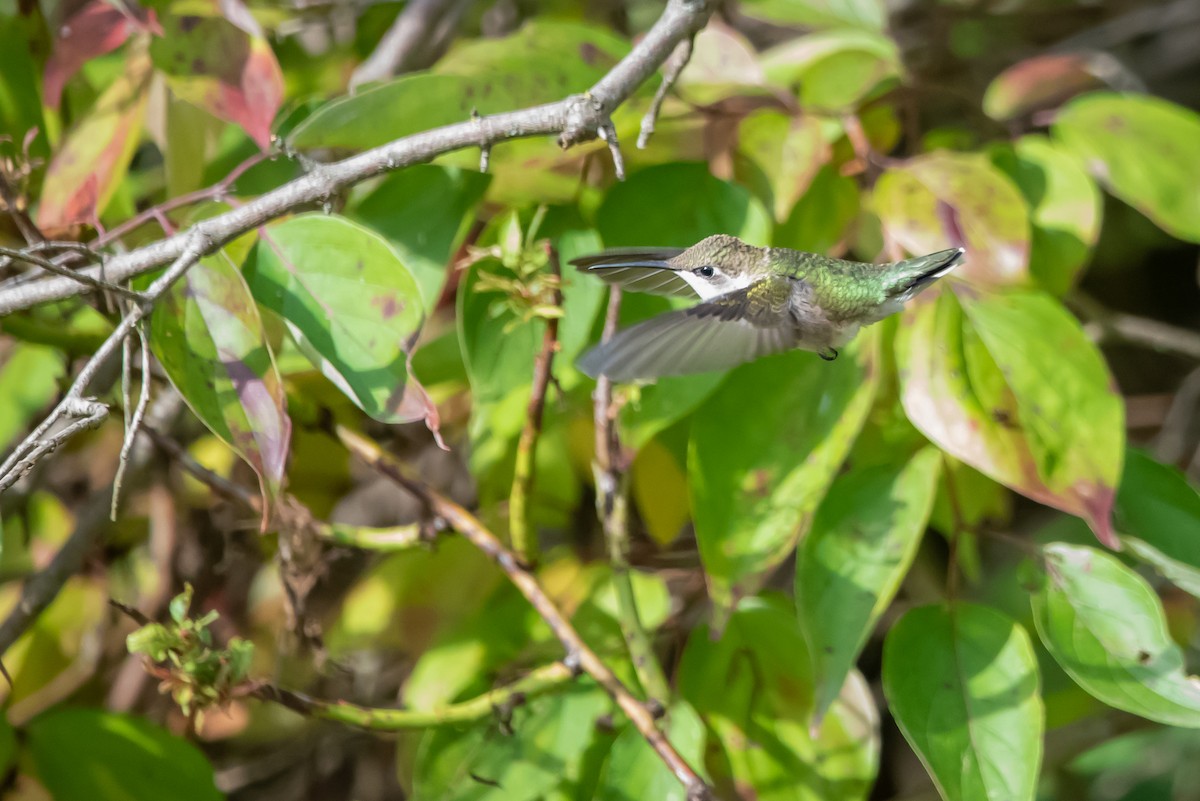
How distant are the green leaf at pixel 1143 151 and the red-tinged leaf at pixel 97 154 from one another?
1.15m

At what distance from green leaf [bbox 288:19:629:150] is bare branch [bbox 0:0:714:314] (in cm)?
5

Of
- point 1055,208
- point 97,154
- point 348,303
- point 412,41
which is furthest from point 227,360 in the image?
point 1055,208

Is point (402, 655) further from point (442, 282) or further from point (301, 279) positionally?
point (301, 279)

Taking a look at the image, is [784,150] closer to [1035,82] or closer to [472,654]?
[1035,82]

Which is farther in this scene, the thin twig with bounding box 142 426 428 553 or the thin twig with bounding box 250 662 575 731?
the thin twig with bounding box 142 426 428 553

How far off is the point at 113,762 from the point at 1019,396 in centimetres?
107

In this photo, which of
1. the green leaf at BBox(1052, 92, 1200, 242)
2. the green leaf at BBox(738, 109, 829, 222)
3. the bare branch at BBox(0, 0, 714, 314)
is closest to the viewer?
the bare branch at BBox(0, 0, 714, 314)

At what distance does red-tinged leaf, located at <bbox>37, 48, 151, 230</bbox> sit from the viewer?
1124mm

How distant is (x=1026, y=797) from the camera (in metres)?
0.92

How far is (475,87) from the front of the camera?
1.08 metres

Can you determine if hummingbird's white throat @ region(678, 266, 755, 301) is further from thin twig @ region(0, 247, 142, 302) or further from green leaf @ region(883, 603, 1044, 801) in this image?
thin twig @ region(0, 247, 142, 302)

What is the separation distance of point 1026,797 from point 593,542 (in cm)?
79

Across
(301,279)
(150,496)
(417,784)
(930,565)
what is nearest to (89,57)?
(301,279)

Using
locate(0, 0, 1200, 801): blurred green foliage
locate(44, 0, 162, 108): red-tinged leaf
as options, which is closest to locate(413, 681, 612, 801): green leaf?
locate(0, 0, 1200, 801): blurred green foliage
